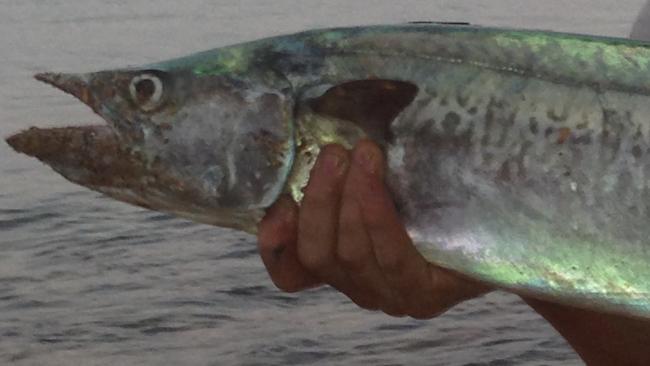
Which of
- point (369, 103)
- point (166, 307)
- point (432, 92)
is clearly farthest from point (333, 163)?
point (166, 307)

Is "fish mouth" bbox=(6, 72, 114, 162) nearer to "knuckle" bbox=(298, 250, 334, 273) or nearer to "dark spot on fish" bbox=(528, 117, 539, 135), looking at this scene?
"knuckle" bbox=(298, 250, 334, 273)

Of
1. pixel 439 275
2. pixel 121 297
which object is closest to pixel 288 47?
pixel 439 275

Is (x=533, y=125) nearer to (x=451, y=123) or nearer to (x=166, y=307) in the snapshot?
(x=451, y=123)

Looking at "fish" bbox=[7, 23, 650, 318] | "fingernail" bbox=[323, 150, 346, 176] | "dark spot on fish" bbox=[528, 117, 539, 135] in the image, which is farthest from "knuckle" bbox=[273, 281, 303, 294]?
"dark spot on fish" bbox=[528, 117, 539, 135]

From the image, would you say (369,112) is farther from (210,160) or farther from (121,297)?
(121,297)

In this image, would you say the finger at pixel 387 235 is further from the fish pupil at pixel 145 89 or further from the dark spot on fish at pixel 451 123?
the fish pupil at pixel 145 89

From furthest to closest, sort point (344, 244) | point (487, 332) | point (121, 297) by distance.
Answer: point (121, 297) → point (487, 332) → point (344, 244)
